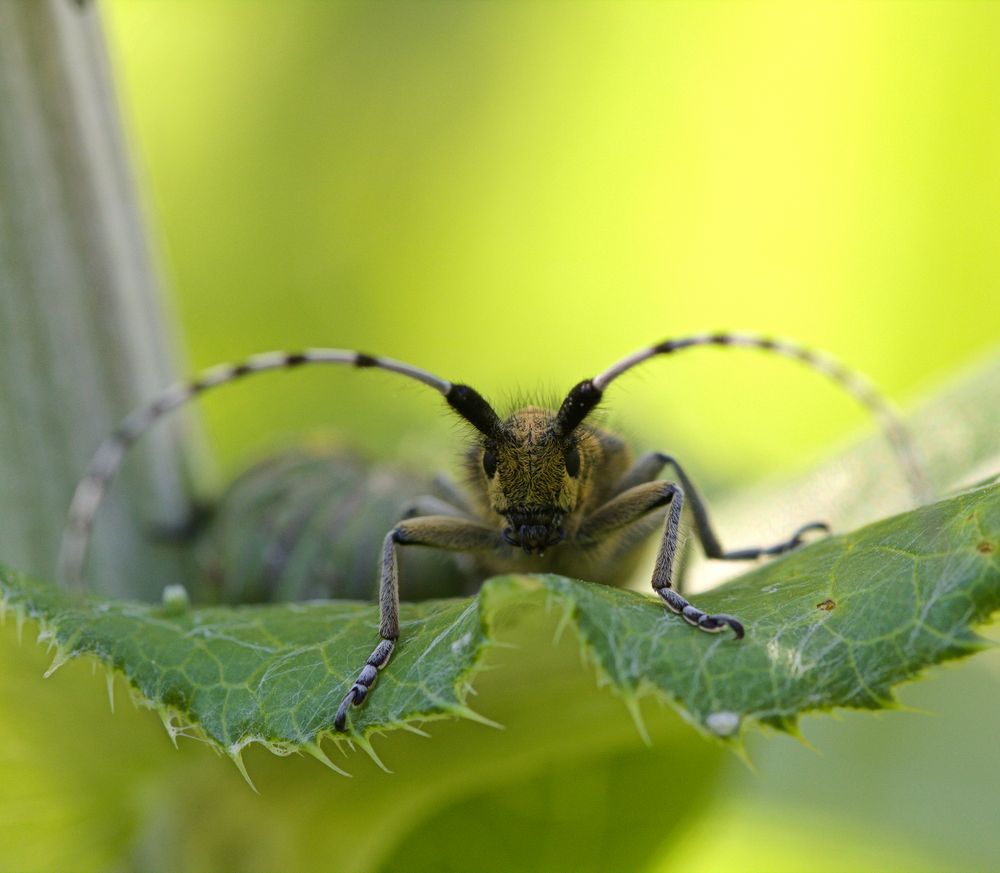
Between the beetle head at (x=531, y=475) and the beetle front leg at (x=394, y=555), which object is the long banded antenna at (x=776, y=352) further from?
the beetle front leg at (x=394, y=555)

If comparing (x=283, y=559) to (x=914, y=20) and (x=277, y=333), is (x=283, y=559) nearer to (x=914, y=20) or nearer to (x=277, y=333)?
(x=277, y=333)

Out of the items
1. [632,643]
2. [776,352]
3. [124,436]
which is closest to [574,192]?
[776,352]

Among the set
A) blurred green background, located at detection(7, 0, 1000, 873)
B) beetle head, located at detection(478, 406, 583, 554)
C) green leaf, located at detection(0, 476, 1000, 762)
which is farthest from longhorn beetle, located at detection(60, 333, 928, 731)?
blurred green background, located at detection(7, 0, 1000, 873)

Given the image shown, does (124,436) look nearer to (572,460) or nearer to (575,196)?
(572,460)

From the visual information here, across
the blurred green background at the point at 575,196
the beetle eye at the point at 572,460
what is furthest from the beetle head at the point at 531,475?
the blurred green background at the point at 575,196

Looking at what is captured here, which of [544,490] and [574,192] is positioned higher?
[574,192]

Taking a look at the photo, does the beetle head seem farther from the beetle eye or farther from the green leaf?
the green leaf
